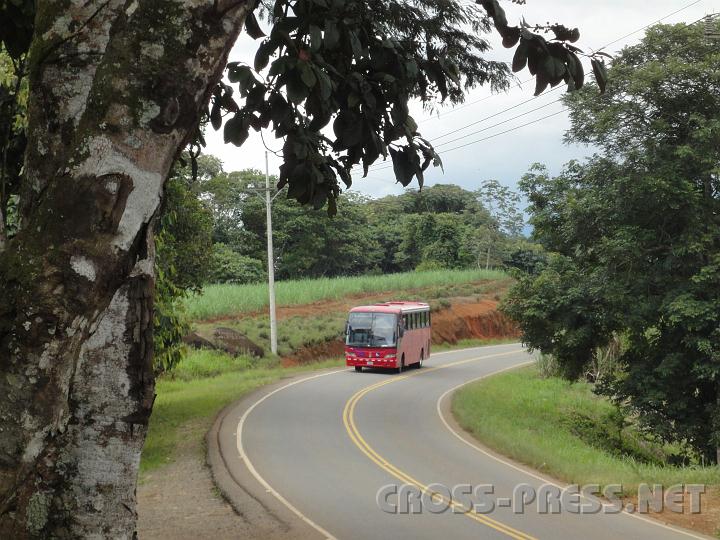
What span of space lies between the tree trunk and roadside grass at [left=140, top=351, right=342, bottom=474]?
42.3 feet

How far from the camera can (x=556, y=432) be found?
22.8 m

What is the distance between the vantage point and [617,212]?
21250mm

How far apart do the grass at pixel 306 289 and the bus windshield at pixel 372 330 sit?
316 inches

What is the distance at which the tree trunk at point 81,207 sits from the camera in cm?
267

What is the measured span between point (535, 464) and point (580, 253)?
770cm

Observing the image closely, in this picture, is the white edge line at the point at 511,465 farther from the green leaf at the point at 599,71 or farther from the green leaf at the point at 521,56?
the green leaf at the point at 521,56

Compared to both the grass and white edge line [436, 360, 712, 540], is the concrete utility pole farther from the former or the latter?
the grass

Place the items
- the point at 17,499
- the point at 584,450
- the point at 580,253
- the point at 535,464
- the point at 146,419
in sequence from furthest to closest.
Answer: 1. the point at 580,253
2. the point at 584,450
3. the point at 535,464
4. the point at 146,419
5. the point at 17,499

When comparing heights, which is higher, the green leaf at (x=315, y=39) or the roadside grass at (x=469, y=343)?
the green leaf at (x=315, y=39)

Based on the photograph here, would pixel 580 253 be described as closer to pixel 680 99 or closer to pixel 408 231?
pixel 680 99

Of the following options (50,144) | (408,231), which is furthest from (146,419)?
(408,231)

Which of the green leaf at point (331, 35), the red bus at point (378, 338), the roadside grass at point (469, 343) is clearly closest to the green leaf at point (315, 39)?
the green leaf at point (331, 35)

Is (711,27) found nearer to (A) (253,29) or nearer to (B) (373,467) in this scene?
(B) (373,467)

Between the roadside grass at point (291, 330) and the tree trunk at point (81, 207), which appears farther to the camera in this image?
the roadside grass at point (291, 330)
